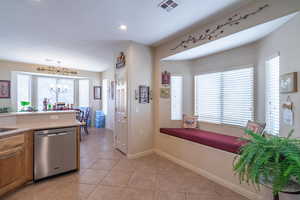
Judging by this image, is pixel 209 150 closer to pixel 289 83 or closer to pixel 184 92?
pixel 289 83

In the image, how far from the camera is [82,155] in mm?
3625

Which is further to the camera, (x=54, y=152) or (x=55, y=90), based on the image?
(x=55, y=90)

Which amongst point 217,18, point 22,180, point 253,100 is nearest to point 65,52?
point 22,180

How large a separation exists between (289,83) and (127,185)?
2810mm

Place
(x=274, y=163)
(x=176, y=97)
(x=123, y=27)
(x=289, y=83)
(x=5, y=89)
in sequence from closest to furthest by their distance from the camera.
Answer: (x=274, y=163) → (x=289, y=83) → (x=123, y=27) → (x=176, y=97) → (x=5, y=89)

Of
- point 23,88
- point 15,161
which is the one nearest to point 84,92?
point 23,88

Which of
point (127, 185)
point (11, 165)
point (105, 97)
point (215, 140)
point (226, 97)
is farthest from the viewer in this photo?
point (105, 97)

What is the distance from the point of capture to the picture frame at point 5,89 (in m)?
5.21

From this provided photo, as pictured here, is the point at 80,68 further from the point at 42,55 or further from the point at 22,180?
the point at 22,180

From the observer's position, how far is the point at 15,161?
2.18 metres

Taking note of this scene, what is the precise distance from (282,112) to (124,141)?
3155 millimetres

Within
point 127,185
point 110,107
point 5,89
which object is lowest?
point 127,185

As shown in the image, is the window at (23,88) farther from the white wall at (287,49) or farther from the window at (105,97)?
the white wall at (287,49)

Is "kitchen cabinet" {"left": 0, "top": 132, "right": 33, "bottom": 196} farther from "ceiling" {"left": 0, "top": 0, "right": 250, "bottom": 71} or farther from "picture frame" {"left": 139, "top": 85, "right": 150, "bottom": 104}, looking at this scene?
"picture frame" {"left": 139, "top": 85, "right": 150, "bottom": 104}
